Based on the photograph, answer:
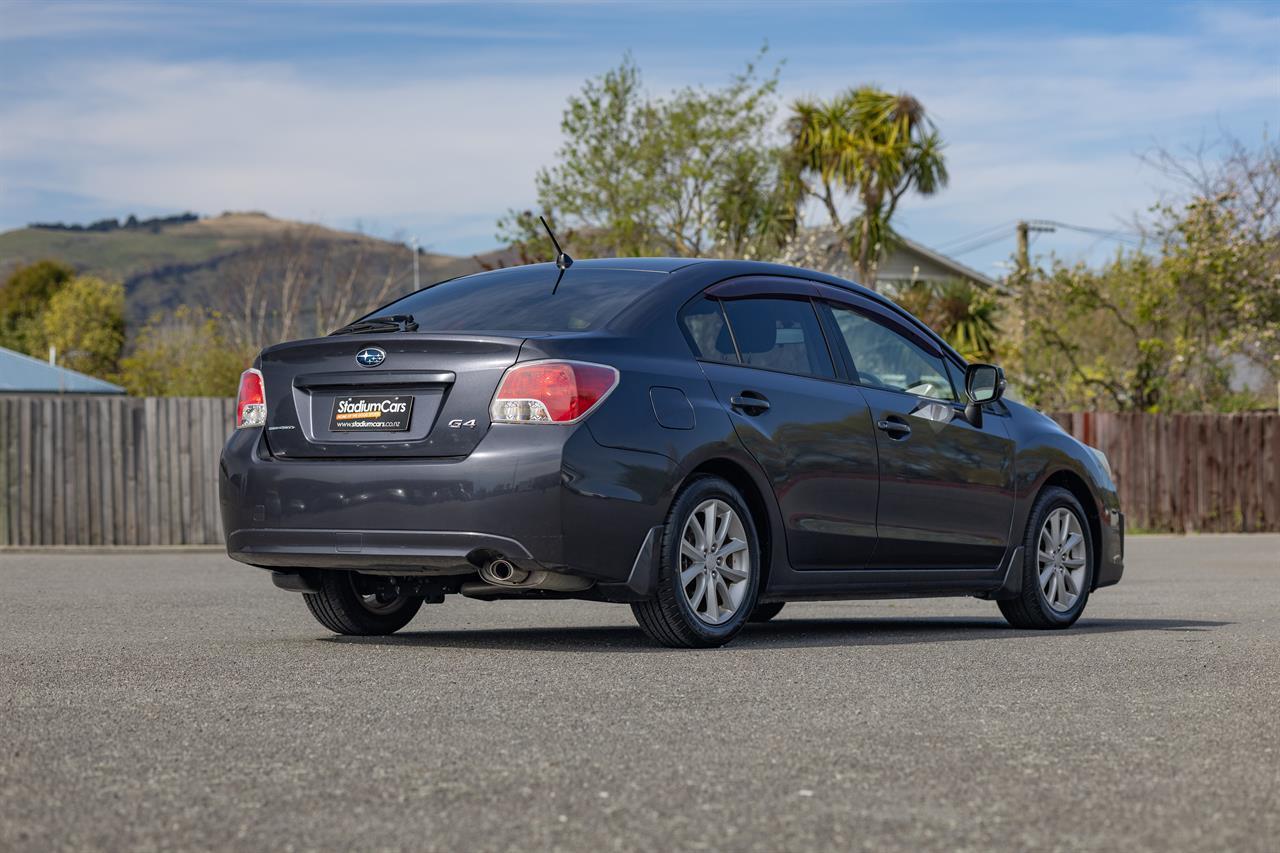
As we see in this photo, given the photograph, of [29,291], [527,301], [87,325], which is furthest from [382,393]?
[29,291]

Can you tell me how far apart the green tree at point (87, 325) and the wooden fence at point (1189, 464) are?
59584mm

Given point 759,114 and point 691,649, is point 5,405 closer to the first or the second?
point 691,649

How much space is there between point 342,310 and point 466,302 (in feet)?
117

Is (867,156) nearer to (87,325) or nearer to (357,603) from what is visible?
(357,603)

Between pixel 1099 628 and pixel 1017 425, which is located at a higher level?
pixel 1017 425

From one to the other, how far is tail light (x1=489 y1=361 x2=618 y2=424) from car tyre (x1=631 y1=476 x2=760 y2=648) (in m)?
0.63

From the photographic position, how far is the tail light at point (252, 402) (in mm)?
7441

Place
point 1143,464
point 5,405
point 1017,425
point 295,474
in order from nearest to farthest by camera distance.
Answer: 1. point 295,474
2. point 1017,425
3. point 5,405
4. point 1143,464

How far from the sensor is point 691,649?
7250 mm

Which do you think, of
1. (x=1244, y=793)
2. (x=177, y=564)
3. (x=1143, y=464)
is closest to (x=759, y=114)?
(x=1143, y=464)

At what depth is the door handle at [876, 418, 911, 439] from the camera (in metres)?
8.24

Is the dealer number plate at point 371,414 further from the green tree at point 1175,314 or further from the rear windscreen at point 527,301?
the green tree at point 1175,314

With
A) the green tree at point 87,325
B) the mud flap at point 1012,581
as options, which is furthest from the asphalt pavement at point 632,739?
the green tree at point 87,325

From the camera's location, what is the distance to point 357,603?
8.00 m
